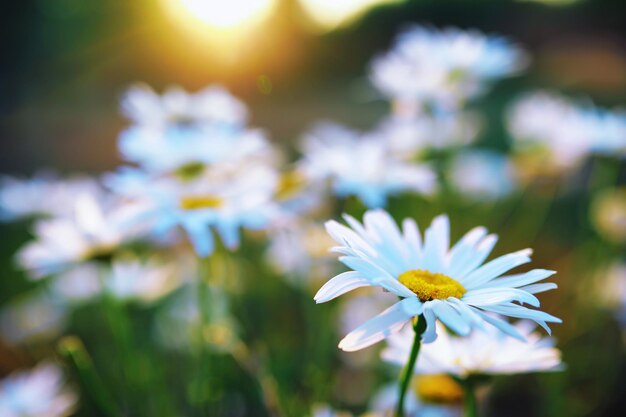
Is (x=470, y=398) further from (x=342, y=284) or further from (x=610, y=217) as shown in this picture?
(x=610, y=217)

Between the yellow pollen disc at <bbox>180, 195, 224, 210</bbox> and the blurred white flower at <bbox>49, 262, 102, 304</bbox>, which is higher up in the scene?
the blurred white flower at <bbox>49, 262, 102, 304</bbox>

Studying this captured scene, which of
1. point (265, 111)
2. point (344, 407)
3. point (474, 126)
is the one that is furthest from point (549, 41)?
point (344, 407)

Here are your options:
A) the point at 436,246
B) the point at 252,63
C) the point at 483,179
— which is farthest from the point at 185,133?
the point at 252,63

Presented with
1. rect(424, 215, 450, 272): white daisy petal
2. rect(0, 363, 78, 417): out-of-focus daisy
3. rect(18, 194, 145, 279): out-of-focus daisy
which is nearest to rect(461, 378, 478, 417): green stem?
rect(424, 215, 450, 272): white daisy petal

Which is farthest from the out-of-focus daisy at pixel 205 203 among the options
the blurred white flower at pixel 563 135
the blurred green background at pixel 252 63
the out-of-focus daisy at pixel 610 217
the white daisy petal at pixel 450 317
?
the blurred green background at pixel 252 63

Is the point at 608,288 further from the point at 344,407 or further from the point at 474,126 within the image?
the point at 474,126

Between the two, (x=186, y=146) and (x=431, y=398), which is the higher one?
(x=186, y=146)

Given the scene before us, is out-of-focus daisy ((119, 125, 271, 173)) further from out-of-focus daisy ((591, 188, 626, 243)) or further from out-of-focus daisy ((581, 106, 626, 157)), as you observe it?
out-of-focus daisy ((591, 188, 626, 243))
